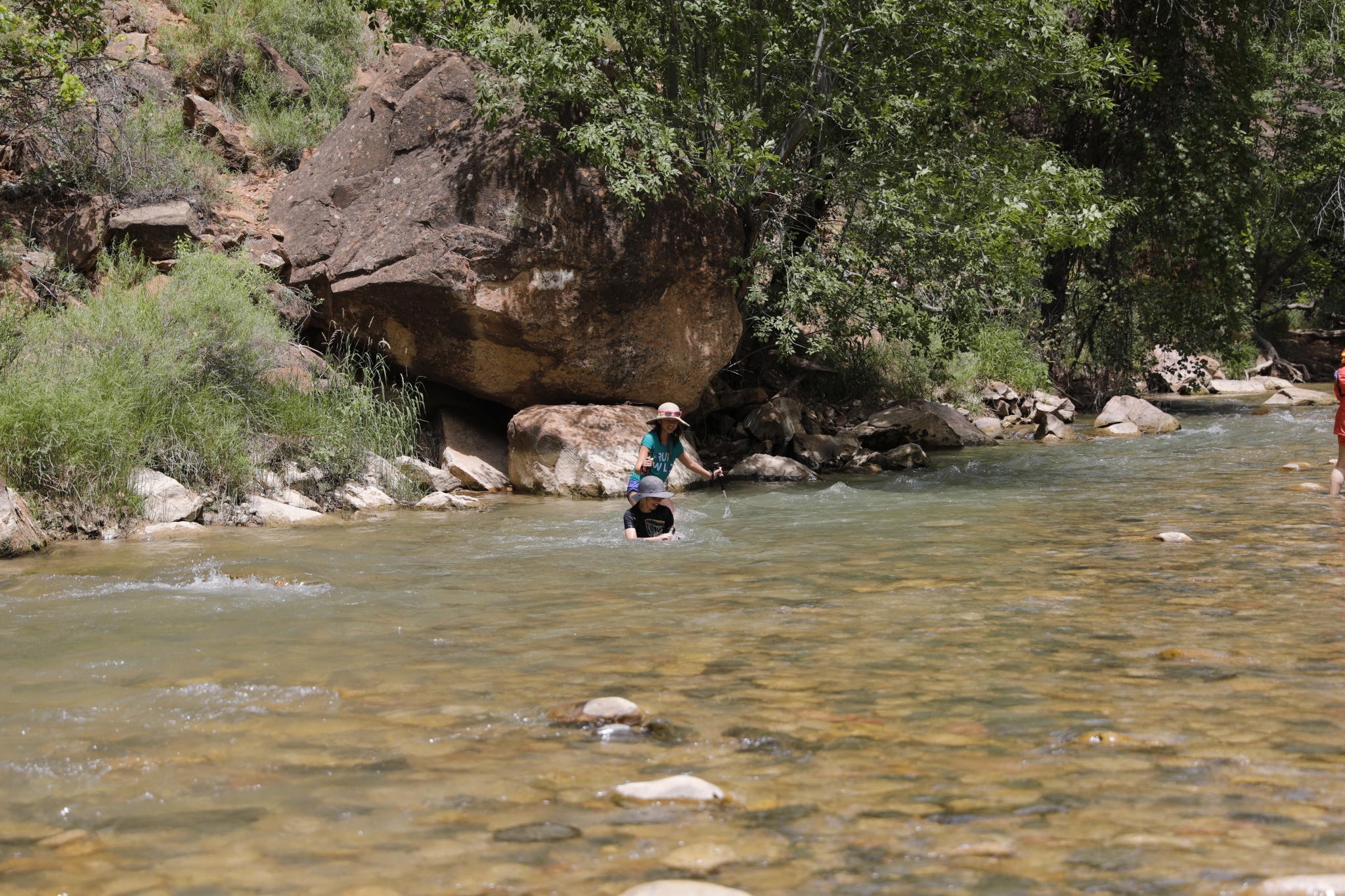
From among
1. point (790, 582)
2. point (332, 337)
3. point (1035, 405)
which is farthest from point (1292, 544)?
point (1035, 405)

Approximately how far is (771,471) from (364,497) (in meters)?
4.88

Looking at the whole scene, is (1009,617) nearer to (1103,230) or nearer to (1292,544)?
(1292,544)

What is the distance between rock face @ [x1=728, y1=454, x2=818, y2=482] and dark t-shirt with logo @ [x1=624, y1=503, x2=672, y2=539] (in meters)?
4.05

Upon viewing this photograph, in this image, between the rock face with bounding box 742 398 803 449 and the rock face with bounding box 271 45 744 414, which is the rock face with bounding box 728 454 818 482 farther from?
the rock face with bounding box 742 398 803 449

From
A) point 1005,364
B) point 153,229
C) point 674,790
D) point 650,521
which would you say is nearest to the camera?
point 674,790

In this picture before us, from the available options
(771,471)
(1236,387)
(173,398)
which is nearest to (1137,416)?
(771,471)

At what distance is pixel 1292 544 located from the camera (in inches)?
268

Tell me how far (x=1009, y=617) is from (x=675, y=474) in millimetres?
7066

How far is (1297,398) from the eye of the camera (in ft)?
68.8

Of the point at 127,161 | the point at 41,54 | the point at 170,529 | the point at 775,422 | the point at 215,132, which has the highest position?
the point at 215,132

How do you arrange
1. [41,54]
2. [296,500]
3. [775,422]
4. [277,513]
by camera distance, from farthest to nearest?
1. [775,422]
2. [41,54]
3. [296,500]
4. [277,513]

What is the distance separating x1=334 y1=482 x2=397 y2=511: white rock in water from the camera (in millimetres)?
10133

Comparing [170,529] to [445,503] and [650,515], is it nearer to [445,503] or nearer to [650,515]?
[445,503]

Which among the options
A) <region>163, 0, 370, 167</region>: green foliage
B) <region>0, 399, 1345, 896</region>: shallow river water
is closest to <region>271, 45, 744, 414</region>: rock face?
<region>163, 0, 370, 167</region>: green foliage
